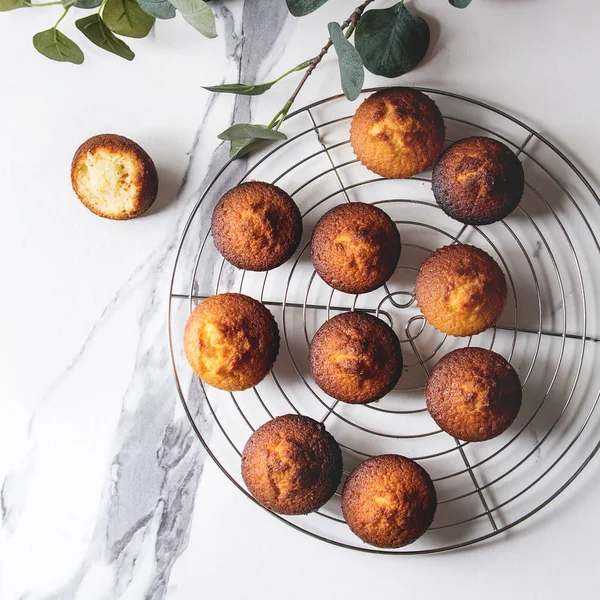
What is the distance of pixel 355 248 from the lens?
1842 millimetres

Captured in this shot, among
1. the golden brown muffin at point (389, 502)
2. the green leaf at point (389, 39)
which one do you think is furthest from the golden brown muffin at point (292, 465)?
the green leaf at point (389, 39)

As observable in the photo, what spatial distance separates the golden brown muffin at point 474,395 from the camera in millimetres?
1820

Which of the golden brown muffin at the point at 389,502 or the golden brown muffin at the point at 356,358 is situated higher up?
the golden brown muffin at the point at 356,358

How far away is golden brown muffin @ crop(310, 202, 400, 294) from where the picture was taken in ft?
6.07

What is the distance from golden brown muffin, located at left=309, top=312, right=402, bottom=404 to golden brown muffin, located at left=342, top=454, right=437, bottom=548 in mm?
213

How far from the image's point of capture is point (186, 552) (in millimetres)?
2141

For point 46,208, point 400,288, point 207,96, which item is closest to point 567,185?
point 400,288

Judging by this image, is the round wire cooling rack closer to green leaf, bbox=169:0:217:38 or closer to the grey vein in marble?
the grey vein in marble

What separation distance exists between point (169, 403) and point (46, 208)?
2.52 ft

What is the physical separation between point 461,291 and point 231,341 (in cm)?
66

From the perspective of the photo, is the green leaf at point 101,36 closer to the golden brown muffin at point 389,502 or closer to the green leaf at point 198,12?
the green leaf at point 198,12

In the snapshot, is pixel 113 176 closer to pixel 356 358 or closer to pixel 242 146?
pixel 242 146

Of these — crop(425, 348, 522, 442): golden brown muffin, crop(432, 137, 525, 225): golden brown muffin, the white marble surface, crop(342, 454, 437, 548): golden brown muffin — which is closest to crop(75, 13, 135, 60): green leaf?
the white marble surface

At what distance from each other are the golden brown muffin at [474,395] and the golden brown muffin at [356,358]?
148mm
